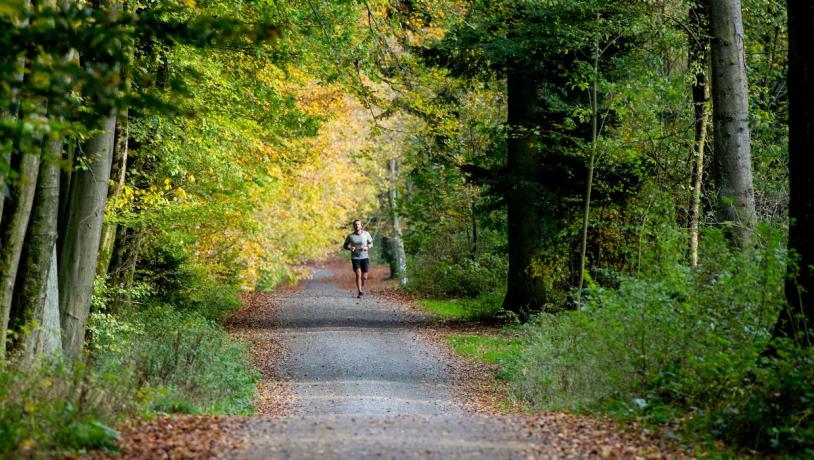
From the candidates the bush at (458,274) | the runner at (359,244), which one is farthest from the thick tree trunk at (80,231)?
the bush at (458,274)

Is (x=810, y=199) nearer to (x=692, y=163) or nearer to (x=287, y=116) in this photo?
(x=692, y=163)

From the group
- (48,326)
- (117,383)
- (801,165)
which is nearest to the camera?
(117,383)

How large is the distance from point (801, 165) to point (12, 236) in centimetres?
762

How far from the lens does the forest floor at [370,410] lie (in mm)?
6789

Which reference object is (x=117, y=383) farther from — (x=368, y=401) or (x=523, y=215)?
(x=523, y=215)

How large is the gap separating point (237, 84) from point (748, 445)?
37.2 feet

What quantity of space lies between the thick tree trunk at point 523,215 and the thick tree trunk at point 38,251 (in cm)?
1134

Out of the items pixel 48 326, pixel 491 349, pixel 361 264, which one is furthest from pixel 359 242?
pixel 48 326

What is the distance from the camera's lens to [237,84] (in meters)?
15.6

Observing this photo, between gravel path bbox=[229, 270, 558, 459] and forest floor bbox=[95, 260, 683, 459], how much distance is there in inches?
0.6

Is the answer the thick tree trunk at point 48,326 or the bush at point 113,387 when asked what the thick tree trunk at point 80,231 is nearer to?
the thick tree trunk at point 48,326

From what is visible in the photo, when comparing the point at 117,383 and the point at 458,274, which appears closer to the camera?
the point at 117,383

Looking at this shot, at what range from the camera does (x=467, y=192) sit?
1016 inches

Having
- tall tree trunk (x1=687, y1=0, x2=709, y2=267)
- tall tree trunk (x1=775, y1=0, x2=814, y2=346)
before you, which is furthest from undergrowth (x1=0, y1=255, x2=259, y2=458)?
tall tree trunk (x1=687, y1=0, x2=709, y2=267)
